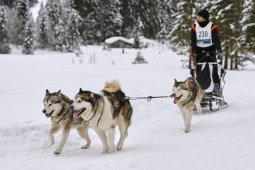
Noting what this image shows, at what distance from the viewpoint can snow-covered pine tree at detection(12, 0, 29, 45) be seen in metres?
47.9

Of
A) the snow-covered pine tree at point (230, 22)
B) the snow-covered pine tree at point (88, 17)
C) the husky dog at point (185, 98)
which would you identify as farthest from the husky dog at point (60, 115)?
the snow-covered pine tree at point (88, 17)

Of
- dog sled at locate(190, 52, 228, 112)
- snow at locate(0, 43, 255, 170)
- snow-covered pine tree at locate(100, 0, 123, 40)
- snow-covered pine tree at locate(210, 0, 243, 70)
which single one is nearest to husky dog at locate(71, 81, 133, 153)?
snow at locate(0, 43, 255, 170)

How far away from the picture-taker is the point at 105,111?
523 centimetres

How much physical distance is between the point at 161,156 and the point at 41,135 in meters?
2.80

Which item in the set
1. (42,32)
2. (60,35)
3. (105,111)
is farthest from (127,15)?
(105,111)

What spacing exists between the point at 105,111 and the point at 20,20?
4722cm

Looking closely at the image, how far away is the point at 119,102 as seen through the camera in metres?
5.58

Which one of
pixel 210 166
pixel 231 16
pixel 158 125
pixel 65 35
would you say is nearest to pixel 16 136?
pixel 158 125

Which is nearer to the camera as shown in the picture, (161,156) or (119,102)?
(161,156)

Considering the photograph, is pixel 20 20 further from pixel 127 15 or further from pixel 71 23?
pixel 127 15

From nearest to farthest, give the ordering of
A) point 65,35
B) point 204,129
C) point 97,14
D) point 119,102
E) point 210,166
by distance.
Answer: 1. point 210,166
2. point 119,102
3. point 204,129
4. point 65,35
5. point 97,14

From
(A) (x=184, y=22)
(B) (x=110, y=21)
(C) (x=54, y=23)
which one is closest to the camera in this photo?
(A) (x=184, y=22)

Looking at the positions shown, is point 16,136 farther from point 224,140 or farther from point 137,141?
point 224,140

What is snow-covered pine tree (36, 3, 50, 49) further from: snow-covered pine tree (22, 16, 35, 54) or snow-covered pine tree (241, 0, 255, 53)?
snow-covered pine tree (241, 0, 255, 53)
